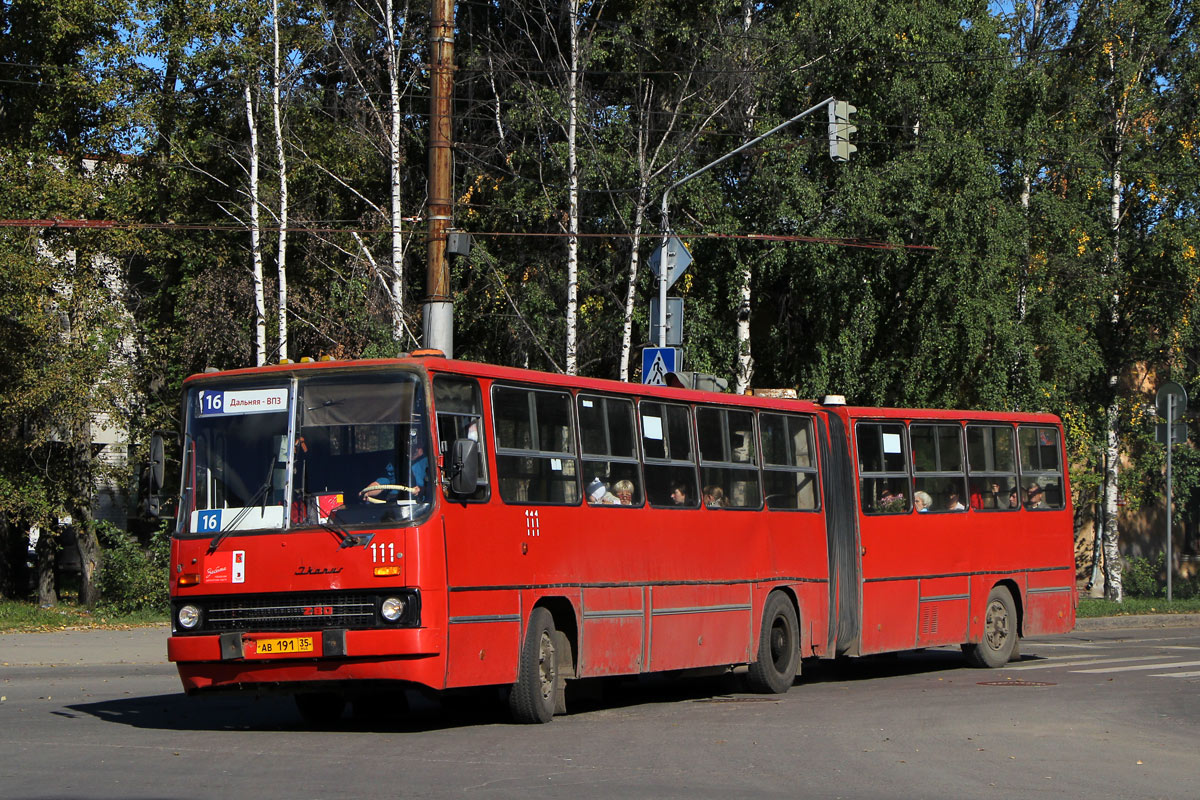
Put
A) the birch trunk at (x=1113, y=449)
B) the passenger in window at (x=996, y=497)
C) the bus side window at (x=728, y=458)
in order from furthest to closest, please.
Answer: the birch trunk at (x=1113, y=449) → the passenger in window at (x=996, y=497) → the bus side window at (x=728, y=458)

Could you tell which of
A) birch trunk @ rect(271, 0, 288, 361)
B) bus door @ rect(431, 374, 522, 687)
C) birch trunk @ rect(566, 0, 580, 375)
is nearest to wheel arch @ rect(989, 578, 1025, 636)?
bus door @ rect(431, 374, 522, 687)

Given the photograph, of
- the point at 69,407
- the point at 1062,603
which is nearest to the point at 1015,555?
the point at 1062,603

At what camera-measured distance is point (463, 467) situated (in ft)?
37.3

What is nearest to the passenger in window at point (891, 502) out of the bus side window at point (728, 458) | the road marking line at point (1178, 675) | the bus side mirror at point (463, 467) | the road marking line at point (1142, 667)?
the bus side window at point (728, 458)

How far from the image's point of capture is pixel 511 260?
3253cm

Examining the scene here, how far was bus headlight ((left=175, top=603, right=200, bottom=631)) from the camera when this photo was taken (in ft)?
38.4

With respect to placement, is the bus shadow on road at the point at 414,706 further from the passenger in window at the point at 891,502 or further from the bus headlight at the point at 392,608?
the passenger in window at the point at 891,502

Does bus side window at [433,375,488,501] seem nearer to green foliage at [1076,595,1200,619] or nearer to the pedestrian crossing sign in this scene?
the pedestrian crossing sign

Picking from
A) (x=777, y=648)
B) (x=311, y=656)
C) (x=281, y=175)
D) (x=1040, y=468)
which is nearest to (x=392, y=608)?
(x=311, y=656)

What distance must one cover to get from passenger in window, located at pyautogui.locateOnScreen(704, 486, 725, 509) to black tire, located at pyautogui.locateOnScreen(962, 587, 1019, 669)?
5.54 m

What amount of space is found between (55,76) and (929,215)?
17516mm

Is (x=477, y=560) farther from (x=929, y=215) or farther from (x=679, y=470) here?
(x=929, y=215)

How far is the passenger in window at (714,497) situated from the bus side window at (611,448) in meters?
1.24

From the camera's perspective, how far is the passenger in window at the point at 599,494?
44.0 feet
